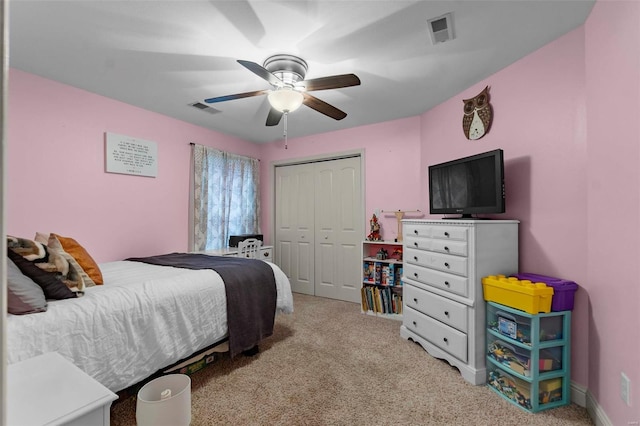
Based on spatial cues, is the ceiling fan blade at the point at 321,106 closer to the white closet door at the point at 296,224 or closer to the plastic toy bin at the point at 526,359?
the white closet door at the point at 296,224

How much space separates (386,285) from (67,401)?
10.5 ft

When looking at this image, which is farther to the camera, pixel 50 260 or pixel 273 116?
pixel 273 116

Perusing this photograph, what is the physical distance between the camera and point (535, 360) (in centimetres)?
185

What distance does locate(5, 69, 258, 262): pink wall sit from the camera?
2.53 metres

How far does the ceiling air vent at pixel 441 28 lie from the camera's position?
6.11 ft

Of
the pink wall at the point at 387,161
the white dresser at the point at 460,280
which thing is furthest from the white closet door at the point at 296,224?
the white dresser at the point at 460,280

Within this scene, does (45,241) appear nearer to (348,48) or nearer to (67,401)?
(67,401)

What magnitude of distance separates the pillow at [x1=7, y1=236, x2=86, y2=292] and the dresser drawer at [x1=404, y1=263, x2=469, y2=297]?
251 centimetres

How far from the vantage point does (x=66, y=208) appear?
2.78m

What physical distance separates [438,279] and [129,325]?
2.26 meters

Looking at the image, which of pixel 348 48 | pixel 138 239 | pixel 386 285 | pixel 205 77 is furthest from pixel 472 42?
pixel 138 239

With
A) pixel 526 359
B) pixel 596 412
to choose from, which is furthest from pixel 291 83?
pixel 596 412

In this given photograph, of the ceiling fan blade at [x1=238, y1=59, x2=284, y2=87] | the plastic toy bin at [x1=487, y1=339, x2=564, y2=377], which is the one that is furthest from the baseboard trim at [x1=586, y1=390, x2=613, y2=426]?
the ceiling fan blade at [x1=238, y1=59, x2=284, y2=87]

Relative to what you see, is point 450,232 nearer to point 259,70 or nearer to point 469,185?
point 469,185
